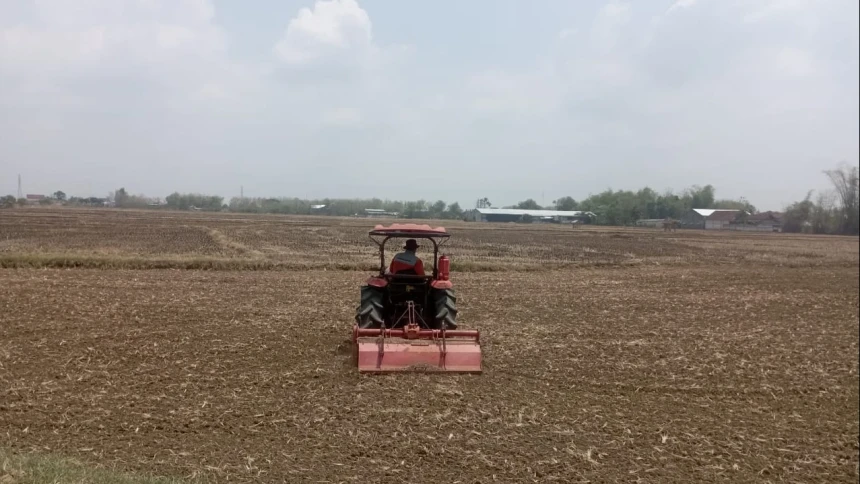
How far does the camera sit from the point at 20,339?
29.8 ft

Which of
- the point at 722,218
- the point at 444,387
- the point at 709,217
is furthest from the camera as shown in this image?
the point at 444,387

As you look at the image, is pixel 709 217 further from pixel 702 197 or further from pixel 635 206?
pixel 635 206

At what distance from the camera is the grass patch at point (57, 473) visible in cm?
437

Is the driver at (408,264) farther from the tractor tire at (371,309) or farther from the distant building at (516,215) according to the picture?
the distant building at (516,215)

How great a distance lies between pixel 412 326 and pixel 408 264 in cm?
140

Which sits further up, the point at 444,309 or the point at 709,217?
the point at 709,217

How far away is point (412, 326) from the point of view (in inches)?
327

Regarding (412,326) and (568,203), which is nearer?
(412,326)

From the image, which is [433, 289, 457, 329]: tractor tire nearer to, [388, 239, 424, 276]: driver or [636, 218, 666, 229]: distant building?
[388, 239, 424, 276]: driver

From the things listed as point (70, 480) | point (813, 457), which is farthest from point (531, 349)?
point (70, 480)

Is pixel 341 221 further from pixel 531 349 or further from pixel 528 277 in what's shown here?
pixel 531 349

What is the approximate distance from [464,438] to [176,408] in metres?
3.14

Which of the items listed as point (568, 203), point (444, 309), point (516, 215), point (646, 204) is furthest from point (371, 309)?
point (516, 215)

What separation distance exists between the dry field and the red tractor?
26 centimetres
